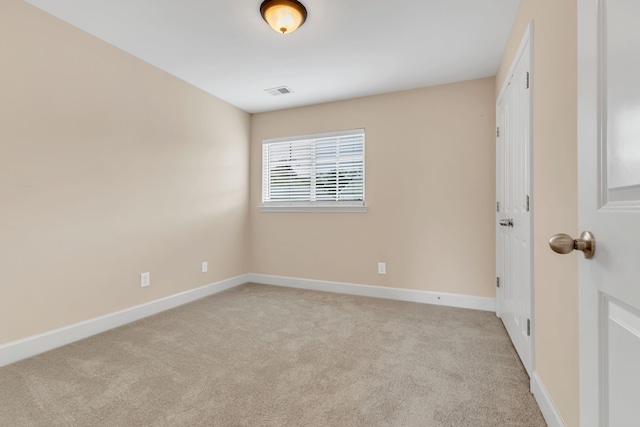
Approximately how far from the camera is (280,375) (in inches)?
72.1

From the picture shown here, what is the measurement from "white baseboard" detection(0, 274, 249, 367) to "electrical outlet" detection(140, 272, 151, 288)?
0.19 m

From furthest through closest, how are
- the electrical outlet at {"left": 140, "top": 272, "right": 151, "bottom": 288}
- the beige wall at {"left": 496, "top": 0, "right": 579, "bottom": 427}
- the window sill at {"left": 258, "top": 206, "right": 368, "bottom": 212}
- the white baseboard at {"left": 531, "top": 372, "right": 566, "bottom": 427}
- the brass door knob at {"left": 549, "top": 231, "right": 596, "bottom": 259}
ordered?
the window sill at {"left": 258, "top": 206, "right": 368, "bottom": 212} → the electrical outlet at {"left": 140, "top": 272, "right": 151, "bottom": 288} → the white baseboard at {"left": 531, "top": 372, "right": 566, "bottom": 427} → the beige wall at {"left": 496, "top": 0, "right": 579, "bottom": 427} → the brass door knob at {"left": 549, "top": 231, "right": 596, "bottom": 259}

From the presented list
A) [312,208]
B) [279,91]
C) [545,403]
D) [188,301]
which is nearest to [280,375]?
[545,403]

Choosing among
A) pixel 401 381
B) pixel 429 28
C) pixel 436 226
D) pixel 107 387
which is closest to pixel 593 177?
pixel 401 381

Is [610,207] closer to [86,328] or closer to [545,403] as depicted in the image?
[545,403]

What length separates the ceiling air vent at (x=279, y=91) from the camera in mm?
3375

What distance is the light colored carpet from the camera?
4.82 ft

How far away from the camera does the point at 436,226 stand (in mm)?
3254

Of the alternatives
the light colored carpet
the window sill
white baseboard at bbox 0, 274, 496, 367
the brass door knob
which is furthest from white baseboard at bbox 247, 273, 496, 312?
the brass door knob

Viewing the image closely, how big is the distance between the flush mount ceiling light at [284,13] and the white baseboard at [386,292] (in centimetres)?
277

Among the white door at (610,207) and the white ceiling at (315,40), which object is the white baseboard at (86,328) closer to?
the white ceiling at (315,40)

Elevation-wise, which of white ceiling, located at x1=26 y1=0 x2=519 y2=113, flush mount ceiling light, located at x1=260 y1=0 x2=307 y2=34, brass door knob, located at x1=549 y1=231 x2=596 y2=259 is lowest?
brass door knob, located at x1=549 y1=231 x2=596 y2=259

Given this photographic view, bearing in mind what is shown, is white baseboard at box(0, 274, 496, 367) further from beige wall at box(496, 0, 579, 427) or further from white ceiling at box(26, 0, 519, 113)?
white ceiling at box(26, 0, 519, 113)

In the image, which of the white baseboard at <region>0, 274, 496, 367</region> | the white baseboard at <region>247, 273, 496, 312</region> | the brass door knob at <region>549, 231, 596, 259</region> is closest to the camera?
the brass door knob at <region>549, 231, 596, 259</region>
